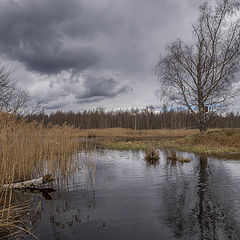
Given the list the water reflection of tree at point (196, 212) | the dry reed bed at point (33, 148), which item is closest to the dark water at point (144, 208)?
the water reflection of tree at point (196, 212)

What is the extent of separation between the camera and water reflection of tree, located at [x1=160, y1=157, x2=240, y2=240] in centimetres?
281

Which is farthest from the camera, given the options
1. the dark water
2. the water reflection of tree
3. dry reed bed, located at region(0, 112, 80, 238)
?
dry reed bed, located at region(0, 112, 80, 238)

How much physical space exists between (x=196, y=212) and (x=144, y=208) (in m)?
0.96

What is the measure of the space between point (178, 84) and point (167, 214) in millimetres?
11742

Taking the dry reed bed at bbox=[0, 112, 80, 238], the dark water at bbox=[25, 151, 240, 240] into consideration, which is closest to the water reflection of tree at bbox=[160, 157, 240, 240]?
the dark water at bbox=[25, 151, 240, 240]

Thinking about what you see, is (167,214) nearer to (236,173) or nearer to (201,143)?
(236,173)

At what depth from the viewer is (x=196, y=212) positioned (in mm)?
3467

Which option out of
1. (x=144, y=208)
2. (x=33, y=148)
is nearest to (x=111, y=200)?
(x=144, y=208)

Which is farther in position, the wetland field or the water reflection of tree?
the wetland field

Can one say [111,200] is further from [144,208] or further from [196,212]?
[196,212]

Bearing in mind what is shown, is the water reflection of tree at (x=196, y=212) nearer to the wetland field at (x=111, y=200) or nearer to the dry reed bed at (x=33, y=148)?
the wetland field at (x=111, y=200)

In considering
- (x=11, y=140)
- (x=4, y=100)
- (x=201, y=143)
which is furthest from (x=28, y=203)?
(x=201, y=143)

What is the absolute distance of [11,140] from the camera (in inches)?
194

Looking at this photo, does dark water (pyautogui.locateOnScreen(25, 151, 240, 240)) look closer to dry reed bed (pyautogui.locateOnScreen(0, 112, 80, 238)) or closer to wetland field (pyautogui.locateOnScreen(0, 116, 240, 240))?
wetland field (pyautogui.locateOnScreen(0, 116, 240, 240))
